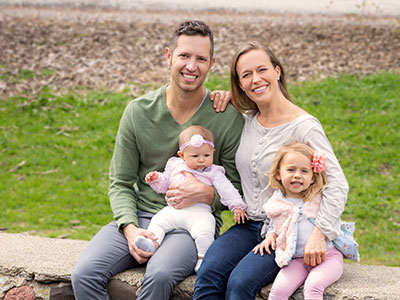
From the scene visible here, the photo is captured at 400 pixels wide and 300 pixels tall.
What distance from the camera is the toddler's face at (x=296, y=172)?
9.77 ft

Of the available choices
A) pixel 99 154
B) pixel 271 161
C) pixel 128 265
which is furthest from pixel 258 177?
pixel 99 154

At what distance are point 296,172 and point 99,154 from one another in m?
4.29

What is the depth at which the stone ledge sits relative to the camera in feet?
9.68

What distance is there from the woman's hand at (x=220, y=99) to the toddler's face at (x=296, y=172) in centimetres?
67

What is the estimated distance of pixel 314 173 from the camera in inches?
120

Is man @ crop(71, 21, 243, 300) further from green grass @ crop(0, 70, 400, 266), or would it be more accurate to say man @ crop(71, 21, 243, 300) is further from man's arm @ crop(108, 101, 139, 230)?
green grass @ crop(0, 70, 400, 266)

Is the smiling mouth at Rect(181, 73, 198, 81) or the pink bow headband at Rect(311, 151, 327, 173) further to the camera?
the smiling mouth at Rect(181, 73, 198, 81)

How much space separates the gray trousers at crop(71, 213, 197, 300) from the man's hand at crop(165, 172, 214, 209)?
184 millimetres

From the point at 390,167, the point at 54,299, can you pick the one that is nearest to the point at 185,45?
the point at 54,299

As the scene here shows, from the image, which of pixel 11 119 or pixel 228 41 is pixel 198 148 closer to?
pixel 11 119

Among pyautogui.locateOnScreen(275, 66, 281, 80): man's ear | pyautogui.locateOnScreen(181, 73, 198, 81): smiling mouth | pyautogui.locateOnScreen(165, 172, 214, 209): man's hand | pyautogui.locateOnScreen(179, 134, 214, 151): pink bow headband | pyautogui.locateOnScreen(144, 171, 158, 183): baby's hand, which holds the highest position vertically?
pyautogui.locateOnScreen(275, 66, 281, 80): man's ear

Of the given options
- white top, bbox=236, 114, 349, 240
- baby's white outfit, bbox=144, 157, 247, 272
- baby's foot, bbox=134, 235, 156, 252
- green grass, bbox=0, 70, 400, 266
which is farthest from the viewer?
green grass, bbox=0, 70, 400, 266

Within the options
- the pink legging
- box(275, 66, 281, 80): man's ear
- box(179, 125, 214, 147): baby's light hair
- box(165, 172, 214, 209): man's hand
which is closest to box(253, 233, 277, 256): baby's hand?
the pink legging

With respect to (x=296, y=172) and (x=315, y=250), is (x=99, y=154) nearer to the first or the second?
(x=296, y=172)
